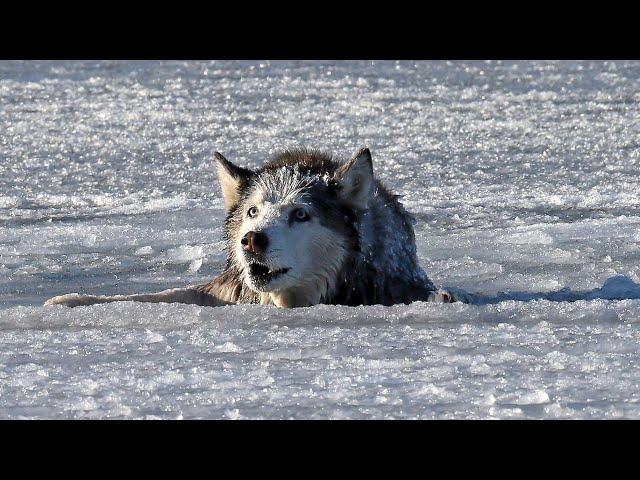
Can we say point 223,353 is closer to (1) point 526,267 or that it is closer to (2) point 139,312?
(2) point 139,312

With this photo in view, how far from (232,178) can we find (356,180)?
650 millimetres

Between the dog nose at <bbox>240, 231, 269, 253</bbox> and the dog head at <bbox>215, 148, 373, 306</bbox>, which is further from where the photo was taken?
the dog head at <bbox>215, 148, 373, 306</bbox>

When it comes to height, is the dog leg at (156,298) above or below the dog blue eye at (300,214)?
below

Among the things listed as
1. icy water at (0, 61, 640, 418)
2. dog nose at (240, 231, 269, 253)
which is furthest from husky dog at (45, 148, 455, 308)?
icy water at (0, 61, 640, 418)

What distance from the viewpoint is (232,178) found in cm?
615

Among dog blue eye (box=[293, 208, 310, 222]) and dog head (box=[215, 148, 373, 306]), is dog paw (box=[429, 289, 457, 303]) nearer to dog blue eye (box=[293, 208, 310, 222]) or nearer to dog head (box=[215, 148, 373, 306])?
dog head (box=[215, 148, 373, 306])

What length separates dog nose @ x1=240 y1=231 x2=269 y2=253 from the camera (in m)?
5.45

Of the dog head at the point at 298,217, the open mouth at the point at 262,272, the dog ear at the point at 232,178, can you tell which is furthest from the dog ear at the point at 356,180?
the open mouth at the point at 262,272

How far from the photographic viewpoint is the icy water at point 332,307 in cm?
420

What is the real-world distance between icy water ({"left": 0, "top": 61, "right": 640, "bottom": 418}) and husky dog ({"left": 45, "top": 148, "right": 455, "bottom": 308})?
14.2 inches

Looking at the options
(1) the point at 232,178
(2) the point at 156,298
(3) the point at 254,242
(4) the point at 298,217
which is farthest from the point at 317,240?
(2) the point at 156,298

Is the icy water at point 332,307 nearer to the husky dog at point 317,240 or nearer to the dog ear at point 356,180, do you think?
the husky dog at point 317,240

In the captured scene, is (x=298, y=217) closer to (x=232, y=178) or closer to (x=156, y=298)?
(x=232, y=178)

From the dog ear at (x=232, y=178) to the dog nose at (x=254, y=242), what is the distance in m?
0.69
